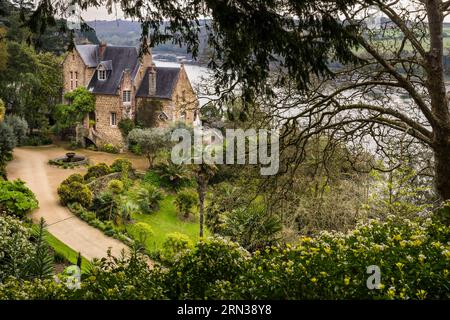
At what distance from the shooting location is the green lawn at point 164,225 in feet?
63.5

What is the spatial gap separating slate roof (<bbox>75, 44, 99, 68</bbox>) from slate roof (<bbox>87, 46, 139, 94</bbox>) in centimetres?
63

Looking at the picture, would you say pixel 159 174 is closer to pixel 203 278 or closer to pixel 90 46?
pixel 90 46

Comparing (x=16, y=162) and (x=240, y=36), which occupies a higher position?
(x=240, y=36)

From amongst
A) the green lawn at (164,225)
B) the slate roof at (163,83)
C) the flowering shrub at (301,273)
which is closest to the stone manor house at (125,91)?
the slate roof at (163,83)

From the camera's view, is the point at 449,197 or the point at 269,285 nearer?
the point at 269,285

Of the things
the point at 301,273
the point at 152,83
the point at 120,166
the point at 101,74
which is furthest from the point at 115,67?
the point at 301,273

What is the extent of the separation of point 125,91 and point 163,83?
253 centimetres

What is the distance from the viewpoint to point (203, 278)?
239 inches

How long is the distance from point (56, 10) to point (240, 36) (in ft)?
8.88

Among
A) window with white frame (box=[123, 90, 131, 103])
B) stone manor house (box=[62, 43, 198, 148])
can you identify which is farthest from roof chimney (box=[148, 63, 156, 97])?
window with white frame (box=[123, 90, 131, 103])

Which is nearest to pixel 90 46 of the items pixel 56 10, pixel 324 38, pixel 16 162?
pixel 16 162

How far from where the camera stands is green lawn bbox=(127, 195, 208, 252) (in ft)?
63.5

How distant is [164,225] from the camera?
832 inches

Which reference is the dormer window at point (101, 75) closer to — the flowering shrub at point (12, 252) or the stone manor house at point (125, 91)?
the stone manor house at point (125, 91)
